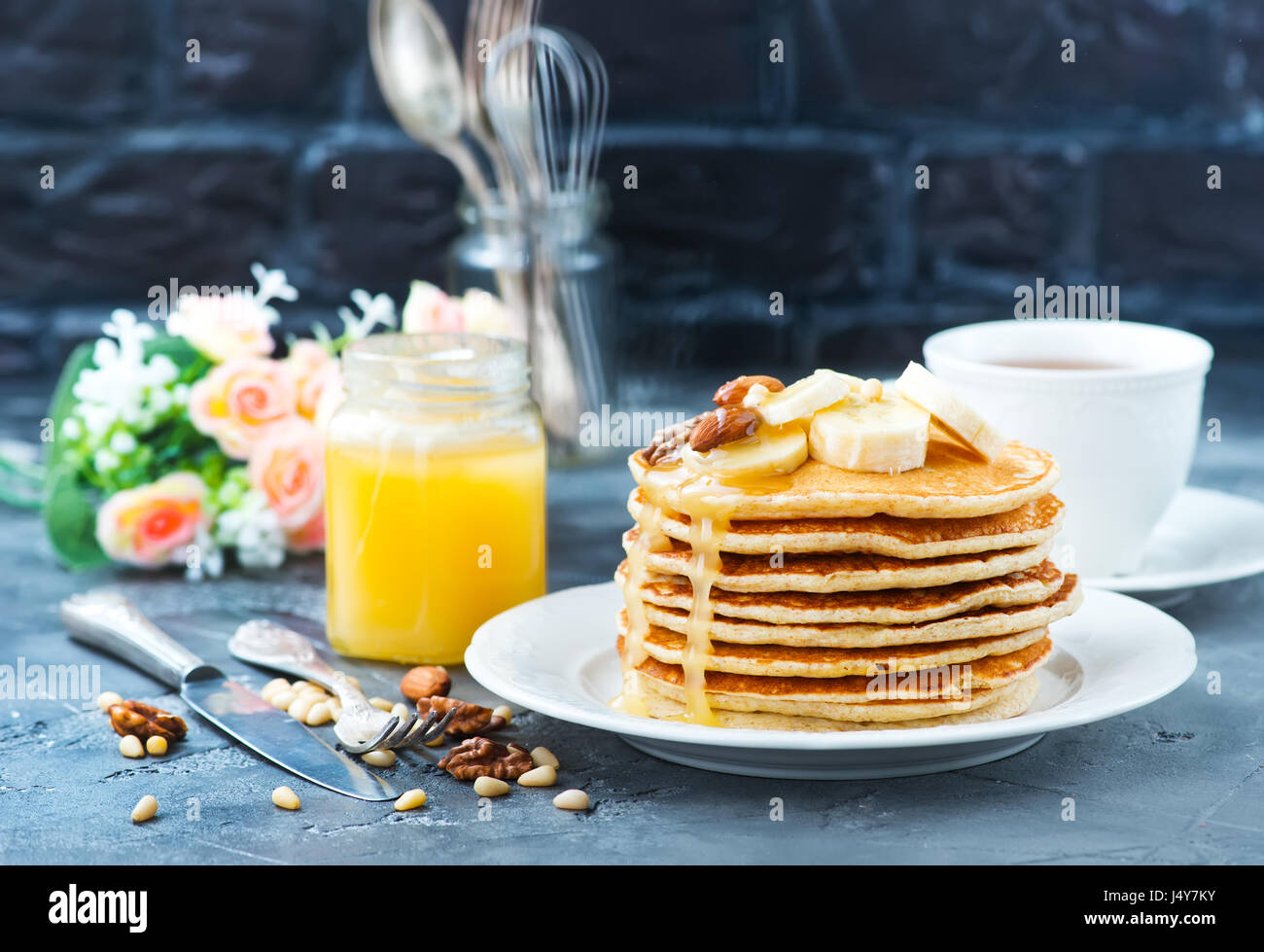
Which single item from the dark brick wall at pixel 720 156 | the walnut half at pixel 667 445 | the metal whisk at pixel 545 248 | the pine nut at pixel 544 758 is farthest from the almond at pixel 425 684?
the dark brick wall at pixel 720 156

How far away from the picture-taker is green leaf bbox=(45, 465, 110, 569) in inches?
61.0

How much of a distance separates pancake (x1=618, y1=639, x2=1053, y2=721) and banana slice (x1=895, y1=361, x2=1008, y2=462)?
15 cm

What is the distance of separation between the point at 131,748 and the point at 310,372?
572mm

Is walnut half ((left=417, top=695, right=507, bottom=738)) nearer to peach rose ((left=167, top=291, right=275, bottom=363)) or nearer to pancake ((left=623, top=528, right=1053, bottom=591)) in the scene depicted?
pancake ((left=623, top=528, right=1053, bottom=591))

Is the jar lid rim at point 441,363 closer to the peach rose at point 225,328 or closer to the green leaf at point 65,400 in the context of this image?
the peach rose at point 225,328

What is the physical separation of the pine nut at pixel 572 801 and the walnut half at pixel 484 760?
0.05 meters

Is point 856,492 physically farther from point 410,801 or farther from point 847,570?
point 410,801

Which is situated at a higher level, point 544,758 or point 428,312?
point 428,312

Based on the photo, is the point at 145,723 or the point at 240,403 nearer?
the point at 145,723

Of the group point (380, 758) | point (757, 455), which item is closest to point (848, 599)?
point (757, 455)

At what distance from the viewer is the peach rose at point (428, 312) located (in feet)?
5.45

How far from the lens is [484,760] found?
3.44ft

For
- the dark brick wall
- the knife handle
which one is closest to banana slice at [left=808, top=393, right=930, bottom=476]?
the knife handle

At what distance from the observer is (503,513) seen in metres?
1.27
